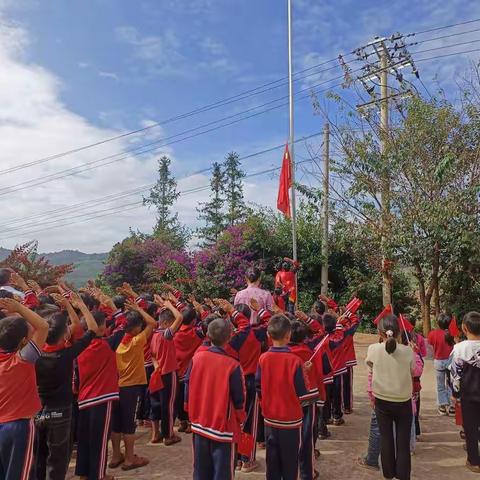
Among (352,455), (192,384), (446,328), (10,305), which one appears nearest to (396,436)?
(352,455)

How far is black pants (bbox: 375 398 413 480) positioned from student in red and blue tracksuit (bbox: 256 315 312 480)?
3.07 feet

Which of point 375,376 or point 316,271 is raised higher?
point 316,271

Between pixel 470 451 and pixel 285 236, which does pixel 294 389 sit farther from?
pixel 285 236

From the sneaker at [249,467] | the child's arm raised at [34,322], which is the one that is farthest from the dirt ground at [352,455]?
the child's arm raised at [34,322]

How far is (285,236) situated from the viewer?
16.6 m

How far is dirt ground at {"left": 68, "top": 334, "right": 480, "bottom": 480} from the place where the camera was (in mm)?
4605

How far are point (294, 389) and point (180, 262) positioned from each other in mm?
13139

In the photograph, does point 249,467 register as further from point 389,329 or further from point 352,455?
point 389,329

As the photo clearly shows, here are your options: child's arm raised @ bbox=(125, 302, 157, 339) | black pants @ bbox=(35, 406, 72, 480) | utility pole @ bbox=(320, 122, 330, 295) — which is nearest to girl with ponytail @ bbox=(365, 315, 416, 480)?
child's arm raised @ bbox=(125, 302, 157, 339)

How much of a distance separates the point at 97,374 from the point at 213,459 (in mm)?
1319

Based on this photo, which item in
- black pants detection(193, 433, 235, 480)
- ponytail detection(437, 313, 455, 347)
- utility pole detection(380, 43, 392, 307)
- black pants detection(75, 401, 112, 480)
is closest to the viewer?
black pants detection(193, 433, 235, 480)

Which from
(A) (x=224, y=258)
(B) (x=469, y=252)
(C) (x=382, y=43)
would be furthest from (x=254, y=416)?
(C) (x=382, y=43)

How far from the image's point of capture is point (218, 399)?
3.46 m

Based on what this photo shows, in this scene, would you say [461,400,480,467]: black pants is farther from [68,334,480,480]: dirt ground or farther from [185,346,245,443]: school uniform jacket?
[185,346,245,443]: school uniform jacket
